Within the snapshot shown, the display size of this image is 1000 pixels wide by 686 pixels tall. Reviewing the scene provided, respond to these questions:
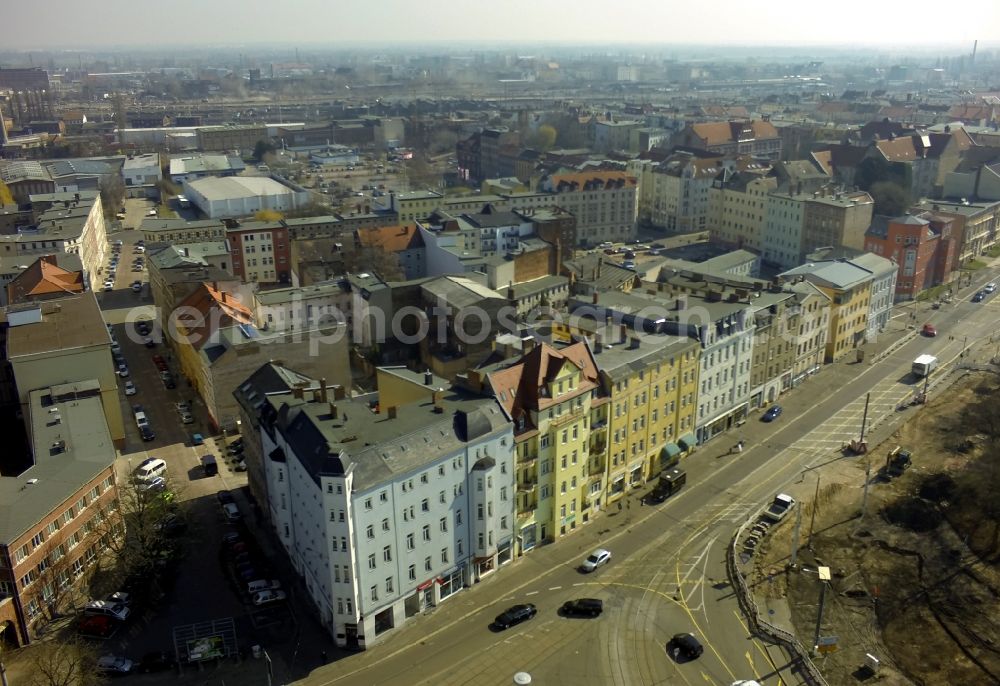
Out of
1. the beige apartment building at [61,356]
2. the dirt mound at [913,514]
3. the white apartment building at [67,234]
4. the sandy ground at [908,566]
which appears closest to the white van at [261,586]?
the beige apartment building at [61,356]

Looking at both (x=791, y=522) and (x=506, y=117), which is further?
(x=506, y=117)

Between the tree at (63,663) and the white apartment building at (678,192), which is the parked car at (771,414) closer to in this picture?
the tree at (63,663)

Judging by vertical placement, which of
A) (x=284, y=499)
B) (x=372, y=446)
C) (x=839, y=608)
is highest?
(x=372, y=446)

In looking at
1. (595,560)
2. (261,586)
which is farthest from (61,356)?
(595,560)

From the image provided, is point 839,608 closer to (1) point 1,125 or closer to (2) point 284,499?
(2) point 284,499

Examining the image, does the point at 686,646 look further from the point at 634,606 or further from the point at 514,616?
the point at 514,616

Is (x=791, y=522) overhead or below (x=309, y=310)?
below

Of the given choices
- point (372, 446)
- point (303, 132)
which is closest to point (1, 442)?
point (372, 446)
